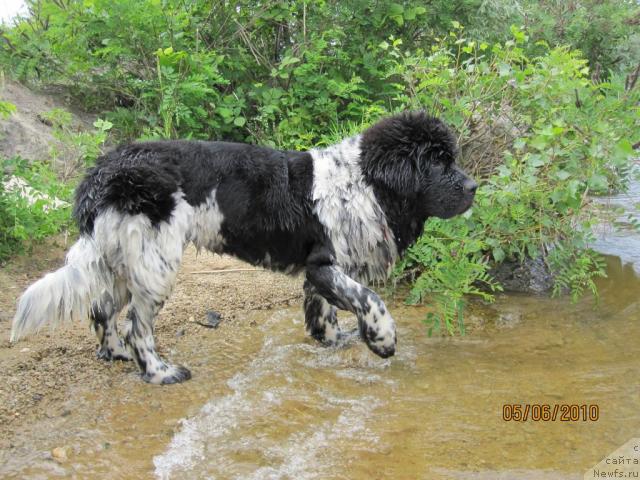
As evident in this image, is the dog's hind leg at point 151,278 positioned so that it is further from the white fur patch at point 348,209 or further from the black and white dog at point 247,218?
the white fur patch at point 348,209

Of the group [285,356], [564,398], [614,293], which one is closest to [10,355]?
[285,356]

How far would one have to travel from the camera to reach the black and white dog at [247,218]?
324 cm

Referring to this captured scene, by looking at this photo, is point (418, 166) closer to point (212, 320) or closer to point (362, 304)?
point (362, 304)

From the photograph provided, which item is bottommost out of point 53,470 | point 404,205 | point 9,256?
point 53,470

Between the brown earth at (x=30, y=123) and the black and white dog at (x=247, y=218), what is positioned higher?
the brown earth at (x=30, y=123)

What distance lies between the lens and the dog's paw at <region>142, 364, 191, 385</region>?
3432 millimetres

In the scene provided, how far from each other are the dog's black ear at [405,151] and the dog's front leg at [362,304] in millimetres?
602

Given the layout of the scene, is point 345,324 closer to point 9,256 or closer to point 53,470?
point 53,470

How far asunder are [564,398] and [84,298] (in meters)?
2.53

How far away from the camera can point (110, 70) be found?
719 cm

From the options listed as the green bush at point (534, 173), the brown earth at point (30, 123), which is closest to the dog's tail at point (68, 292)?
the green bush at point (534, 173)

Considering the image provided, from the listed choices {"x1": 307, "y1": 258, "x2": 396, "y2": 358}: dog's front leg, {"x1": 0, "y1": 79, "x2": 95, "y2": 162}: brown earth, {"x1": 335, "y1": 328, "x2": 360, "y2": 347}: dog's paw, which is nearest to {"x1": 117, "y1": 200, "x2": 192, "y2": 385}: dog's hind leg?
{"x1": 307, "y1": 258, "x2": 396, "y2": 358}: dog's front leg
